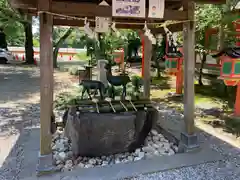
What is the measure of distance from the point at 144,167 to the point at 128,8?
236 centimetres

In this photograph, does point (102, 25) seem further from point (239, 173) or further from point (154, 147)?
point (239, 173)

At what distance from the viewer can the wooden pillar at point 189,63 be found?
12.9ft

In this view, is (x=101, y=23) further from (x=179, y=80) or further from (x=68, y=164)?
(x=179, y=80)

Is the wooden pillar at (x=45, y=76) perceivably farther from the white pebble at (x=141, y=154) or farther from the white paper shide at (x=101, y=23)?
the white pebble at (x=141, y=154)

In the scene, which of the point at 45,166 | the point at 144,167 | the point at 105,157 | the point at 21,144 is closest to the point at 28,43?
the point at 21,144

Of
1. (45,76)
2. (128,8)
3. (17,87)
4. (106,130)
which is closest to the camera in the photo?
(45,76)

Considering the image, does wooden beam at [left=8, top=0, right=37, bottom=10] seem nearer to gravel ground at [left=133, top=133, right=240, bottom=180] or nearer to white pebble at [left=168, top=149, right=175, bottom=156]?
gravel ground at [left=133, top=133, right=240, bottom=180]

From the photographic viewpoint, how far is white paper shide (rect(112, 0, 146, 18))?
3.47 meters

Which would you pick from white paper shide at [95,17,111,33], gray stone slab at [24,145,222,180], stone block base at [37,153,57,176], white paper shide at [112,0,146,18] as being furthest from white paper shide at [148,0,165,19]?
stone block base at [37,153,57,176]

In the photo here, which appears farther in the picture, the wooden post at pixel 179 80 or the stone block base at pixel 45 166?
the wooden post at pixel 179 80

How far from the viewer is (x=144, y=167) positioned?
361 centimetres

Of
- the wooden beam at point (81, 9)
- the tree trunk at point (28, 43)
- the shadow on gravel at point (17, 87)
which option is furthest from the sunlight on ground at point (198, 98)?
the tree trunk at point (28, 43)

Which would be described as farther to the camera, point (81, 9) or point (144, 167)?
point (144, 167)

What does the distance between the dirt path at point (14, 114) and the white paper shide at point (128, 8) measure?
2758 mm
